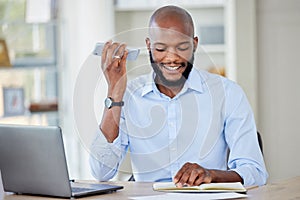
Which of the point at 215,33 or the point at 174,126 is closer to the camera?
the point at 174,126

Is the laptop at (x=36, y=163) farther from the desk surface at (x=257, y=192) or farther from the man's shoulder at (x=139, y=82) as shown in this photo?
the man's shoulder at (x=139, y=82)

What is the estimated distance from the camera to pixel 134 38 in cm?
262

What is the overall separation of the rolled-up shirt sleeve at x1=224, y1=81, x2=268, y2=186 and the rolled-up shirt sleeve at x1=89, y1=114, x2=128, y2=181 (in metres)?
0.38

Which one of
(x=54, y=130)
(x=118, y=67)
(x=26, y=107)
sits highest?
(x=118, y=67)

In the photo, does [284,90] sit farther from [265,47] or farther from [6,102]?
[6,102]

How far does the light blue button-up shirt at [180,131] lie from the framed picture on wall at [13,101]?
2148 millimetres

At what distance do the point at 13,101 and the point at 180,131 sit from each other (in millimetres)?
2288

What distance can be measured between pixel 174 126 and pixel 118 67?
303mm

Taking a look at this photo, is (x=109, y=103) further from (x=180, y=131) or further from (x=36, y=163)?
(x=36, y=163)

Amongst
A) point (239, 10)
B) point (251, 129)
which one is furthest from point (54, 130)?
point (239, 10)

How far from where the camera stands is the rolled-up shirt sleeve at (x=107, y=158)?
253cm

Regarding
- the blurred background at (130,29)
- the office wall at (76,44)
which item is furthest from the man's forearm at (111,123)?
the office wall at (76,44)

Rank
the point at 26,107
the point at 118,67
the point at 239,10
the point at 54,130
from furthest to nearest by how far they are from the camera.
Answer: the point at 26,107
the point at 239,10
the point at 118,67
the point at 54,130

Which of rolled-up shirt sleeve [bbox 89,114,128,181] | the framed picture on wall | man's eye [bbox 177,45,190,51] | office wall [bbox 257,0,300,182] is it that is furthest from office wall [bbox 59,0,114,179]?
man's eye [bbox 177,45,190,51]
